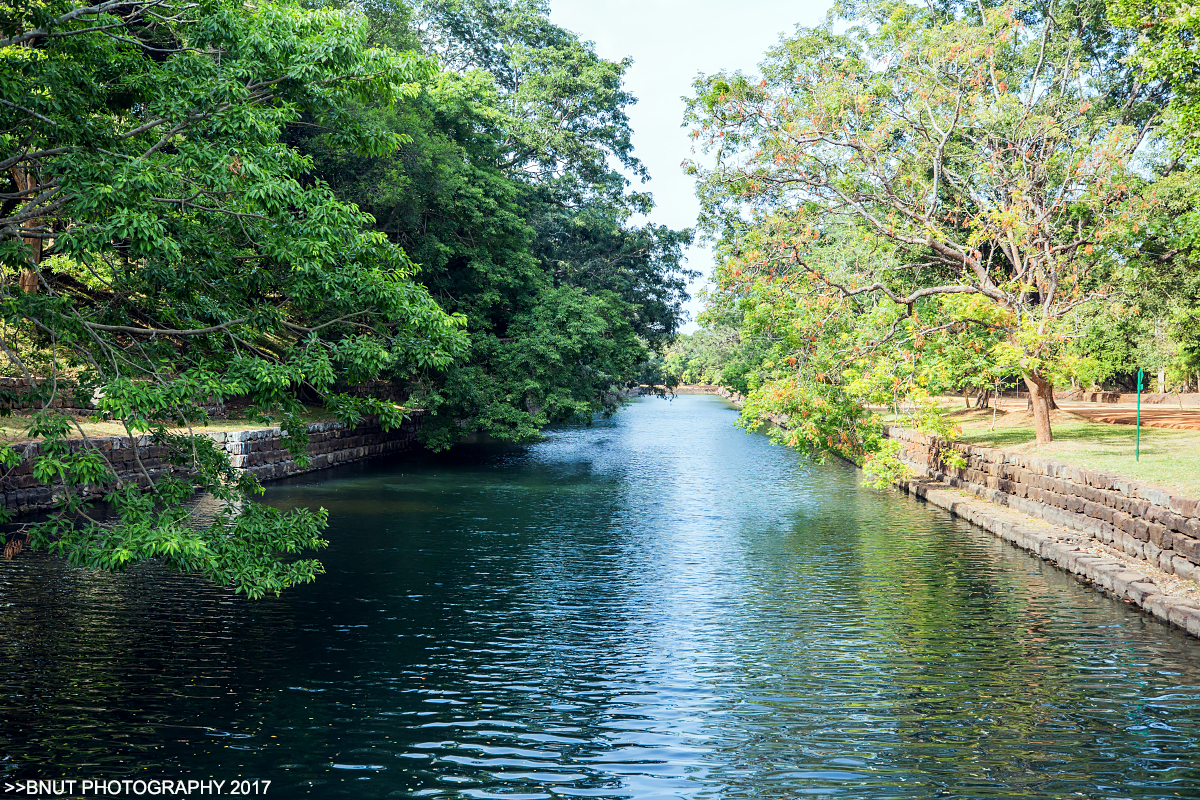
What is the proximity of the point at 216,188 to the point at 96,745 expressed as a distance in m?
4.90

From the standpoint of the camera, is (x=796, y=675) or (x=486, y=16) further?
(x=486, y=16)

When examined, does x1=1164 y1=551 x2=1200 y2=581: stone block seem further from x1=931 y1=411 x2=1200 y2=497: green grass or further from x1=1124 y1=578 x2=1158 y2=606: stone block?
x1=931 y1=411 x2=1200 y2=497: green grass

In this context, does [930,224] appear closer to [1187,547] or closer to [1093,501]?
[1093,501]

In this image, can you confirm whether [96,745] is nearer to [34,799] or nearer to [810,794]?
[34,799]

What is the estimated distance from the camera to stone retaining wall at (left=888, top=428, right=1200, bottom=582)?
11.8 metres

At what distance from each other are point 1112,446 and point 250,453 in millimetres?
21450

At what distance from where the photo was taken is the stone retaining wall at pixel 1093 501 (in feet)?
38.8

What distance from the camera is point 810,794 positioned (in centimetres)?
652

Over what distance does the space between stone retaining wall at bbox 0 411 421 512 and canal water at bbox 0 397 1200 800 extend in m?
2.64

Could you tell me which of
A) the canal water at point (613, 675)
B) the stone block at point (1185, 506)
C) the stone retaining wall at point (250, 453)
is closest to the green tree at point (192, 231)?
the canal water at point (613, 675)

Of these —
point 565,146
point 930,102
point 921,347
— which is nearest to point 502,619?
point 921,347

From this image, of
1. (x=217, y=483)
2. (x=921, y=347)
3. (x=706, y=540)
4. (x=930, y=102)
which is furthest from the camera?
(x=930, y=102)

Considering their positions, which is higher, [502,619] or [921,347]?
[921,347]

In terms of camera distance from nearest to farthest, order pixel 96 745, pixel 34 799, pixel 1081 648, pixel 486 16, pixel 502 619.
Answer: pixel 34 799
pixel 96 745
pixel 1081 648
pixel 502 619
pixel 486 16
